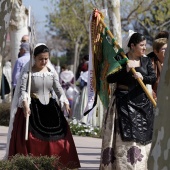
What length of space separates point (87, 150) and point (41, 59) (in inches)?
161

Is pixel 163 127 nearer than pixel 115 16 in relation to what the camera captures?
Yes

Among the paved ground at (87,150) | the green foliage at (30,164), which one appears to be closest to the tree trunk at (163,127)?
the green foliage at (30,164)

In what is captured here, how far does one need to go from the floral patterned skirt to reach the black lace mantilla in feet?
4.07

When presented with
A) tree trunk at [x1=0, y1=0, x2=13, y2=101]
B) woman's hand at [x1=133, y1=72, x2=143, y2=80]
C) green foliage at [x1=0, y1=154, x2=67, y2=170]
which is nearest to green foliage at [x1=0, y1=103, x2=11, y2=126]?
woman's hand at [x1=133, y1=72, x2=143, y2=80]

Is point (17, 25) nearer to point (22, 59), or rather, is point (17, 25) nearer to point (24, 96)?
point (22, 59)

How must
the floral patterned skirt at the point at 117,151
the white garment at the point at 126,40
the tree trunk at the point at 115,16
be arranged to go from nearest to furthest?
the floral patterned skirt at the point at 117,151 < the white garment at the point at 126,40 < the tree trunk at the point at 115,16

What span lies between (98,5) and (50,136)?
13198 millimetres

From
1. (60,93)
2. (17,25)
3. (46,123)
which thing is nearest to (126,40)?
(60,93)

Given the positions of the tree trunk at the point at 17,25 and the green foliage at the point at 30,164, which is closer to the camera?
the green foliage at the point at 30,164

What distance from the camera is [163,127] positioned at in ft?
12.6

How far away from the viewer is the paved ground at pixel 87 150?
36.4 feet

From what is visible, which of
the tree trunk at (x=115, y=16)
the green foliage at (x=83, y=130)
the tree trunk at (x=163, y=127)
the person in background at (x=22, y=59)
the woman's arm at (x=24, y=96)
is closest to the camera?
the tree trunk at (x=163, y=127)

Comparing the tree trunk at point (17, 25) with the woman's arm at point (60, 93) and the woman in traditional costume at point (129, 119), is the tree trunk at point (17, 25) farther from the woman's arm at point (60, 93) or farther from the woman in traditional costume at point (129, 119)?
the woman in traditional costume at point (129, 119)

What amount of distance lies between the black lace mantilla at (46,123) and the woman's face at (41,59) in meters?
0.44
